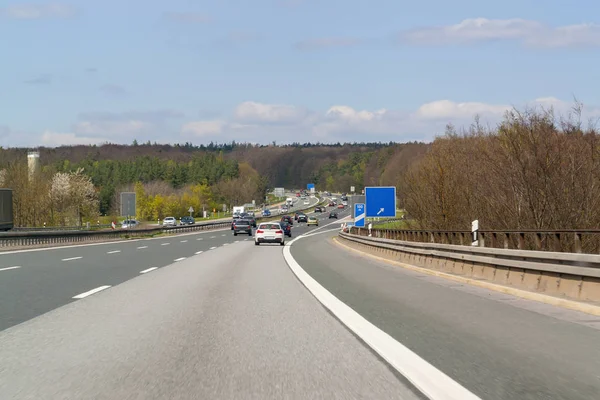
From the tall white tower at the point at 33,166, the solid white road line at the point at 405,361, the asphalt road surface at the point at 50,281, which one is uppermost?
the tall white tower at the point at 33,166

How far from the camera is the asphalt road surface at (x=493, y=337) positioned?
612cm

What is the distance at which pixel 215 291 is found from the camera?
581 inches

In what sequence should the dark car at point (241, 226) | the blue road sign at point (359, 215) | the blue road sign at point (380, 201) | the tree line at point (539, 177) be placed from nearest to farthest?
the tree line at point (539, 177)
the blue road sign at point (380, 201)
the blue road sign at point (359, 215)
the dark car at point (241, 226)

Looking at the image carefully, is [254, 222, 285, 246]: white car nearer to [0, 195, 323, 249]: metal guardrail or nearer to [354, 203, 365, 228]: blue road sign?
[354, 203, 365, 228]: blue road sign

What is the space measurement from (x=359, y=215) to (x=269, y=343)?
159ft

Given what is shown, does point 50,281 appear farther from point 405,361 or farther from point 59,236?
point 59,236

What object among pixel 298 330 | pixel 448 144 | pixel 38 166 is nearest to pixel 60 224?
pixel 38 166

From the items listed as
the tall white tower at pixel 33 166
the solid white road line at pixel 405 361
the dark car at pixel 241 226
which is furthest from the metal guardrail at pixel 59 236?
the solid white road line at pixel 405 361

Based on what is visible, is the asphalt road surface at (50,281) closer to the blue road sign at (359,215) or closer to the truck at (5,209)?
the truck at (5,209)

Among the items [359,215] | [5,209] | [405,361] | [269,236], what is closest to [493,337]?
[405,361]

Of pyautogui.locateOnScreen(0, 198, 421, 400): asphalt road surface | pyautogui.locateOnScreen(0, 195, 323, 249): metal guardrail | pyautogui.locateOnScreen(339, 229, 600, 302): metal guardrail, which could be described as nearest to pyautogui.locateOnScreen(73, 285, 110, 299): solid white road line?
pyautogui.locateOnScreen(0, 198, 421, 400): asphalt road surface

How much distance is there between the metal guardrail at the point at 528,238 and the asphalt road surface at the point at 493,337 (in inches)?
65.9

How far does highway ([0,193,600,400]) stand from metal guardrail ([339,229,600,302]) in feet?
2.10

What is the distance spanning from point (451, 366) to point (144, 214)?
550 feet
